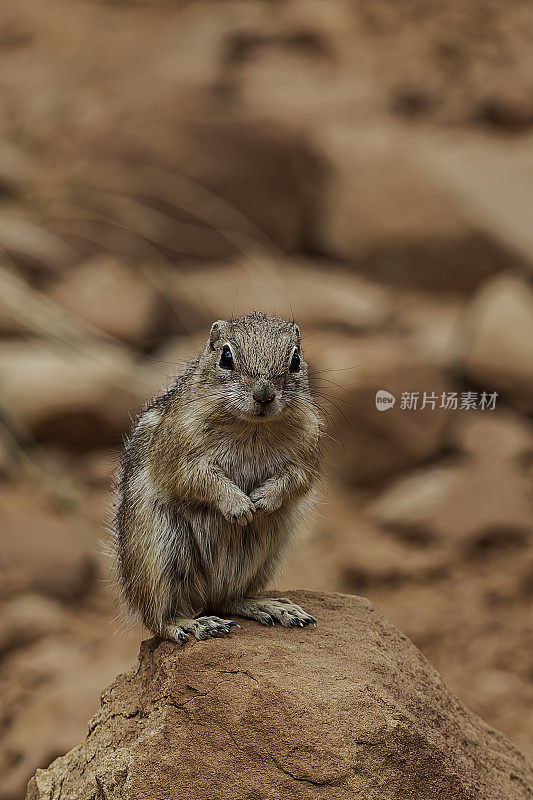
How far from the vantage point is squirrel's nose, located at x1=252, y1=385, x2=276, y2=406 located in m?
4.74

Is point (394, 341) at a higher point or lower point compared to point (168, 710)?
higher

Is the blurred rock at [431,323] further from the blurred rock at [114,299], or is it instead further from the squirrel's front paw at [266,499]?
the squirrel's front paw at [266,499]

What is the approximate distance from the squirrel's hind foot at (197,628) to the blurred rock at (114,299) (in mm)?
9918

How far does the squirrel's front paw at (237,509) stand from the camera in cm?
491

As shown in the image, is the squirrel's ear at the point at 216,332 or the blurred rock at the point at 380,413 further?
the blurred rock at the point at 380,413

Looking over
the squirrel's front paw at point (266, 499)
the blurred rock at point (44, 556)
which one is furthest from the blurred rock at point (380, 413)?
the squirrel's front paw at point (266, 499)

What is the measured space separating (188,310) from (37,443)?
3272 mm

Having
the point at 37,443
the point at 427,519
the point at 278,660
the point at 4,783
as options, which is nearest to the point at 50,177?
the point at 37,443

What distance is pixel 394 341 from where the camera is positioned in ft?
48.2

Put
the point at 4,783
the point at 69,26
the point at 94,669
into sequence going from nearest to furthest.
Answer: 1. the point at 4,783
2. the point at 94,669
3. the point at 69,26

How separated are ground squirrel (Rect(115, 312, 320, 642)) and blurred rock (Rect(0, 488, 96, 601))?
227 inches

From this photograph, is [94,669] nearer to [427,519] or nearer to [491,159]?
[427,519]

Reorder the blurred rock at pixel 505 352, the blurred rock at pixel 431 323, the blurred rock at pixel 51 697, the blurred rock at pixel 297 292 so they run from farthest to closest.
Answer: the blurred rock at pixel 297 292, the blurred rock at pixel 431 323, the blurred rock at pixel 505 352, the blurred rock at pixel 51 697

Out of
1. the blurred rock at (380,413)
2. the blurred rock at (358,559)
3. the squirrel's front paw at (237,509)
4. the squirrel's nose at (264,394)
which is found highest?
the blurred rock at (380,413)
